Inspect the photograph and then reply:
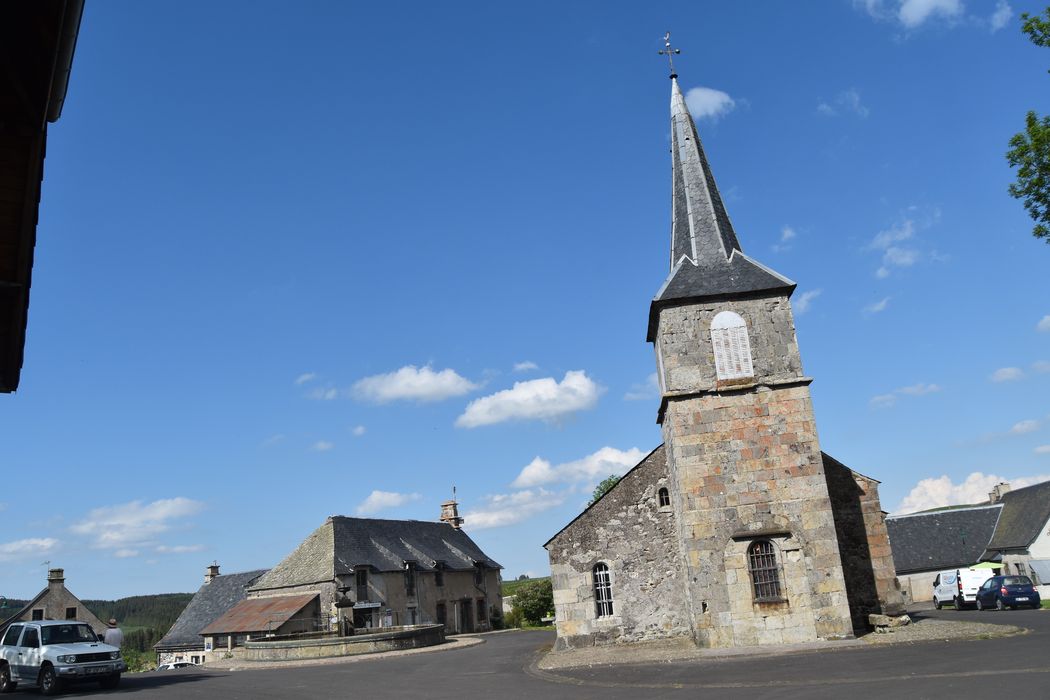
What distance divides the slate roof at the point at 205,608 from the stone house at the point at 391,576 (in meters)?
5.27

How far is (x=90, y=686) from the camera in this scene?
18422 mm

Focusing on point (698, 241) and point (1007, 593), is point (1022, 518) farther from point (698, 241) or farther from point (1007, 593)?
point (698, 241)

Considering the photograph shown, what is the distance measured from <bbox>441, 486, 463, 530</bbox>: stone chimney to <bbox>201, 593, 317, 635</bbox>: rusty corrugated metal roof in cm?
1755

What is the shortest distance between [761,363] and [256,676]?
15290 millimetres

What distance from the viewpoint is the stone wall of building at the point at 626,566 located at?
838 inches

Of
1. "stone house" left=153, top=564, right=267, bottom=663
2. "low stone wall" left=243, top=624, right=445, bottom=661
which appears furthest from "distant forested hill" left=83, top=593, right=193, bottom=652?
"low stone wall" left=243, top=624, right=445, bottom=661

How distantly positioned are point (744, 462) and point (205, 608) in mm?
44945

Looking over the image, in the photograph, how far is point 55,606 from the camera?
46062 millimetres

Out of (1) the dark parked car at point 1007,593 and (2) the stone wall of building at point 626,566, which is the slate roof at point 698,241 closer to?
(2) the stone wall of building at point 626,566

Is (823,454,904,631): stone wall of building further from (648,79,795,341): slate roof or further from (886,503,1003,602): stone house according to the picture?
(886,503,1003,602): stone house

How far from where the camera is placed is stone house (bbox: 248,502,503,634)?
41.7 metres

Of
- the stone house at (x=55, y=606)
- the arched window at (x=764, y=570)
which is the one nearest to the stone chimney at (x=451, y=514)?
the stone house at (x=55, y=606)

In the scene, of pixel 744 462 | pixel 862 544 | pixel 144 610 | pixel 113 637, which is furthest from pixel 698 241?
pixel 144 610

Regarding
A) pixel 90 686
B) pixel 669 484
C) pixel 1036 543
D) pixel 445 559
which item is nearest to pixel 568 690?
pixel 669 484
